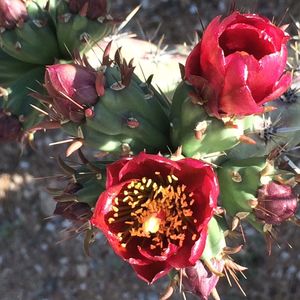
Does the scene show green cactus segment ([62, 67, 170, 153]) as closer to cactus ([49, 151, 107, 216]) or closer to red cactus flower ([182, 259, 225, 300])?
cactus ([49, 151, 107, 216])

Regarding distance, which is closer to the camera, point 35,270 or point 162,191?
point 162,191

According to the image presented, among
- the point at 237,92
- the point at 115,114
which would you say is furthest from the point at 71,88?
the point at 237,92

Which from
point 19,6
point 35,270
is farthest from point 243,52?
point 35,270

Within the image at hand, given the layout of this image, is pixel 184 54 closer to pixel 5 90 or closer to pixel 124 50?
pixel 124 50

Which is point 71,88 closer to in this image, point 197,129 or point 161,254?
point 197,129

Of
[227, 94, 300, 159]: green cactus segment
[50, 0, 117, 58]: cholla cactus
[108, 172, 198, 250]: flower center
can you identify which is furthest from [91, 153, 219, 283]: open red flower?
[50, 0, 117, 58]: cholla cactus

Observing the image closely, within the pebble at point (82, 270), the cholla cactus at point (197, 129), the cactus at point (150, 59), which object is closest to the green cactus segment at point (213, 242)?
the cholla cactus at point (197, 129)
